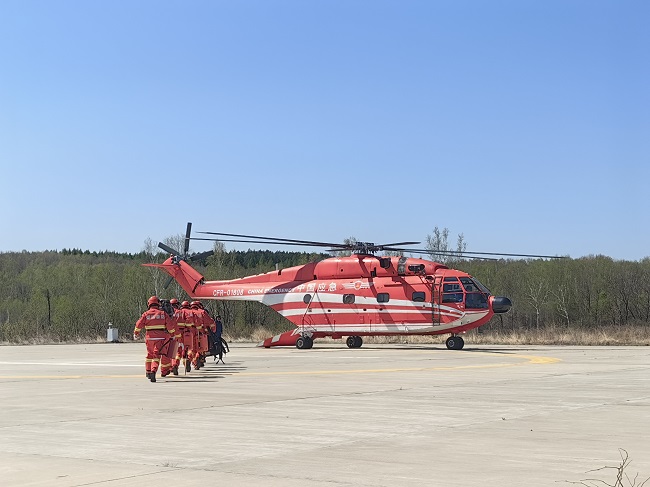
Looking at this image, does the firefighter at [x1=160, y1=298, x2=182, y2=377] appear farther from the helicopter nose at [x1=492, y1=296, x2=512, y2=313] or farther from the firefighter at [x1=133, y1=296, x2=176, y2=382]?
the helicopter nose at [x1=492, y1=296, x2=512, y2=313]

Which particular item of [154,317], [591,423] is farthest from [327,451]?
[154,317]

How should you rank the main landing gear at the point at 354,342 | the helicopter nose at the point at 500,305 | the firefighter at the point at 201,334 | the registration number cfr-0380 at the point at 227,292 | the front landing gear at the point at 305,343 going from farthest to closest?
the registration number cfr-0380 at the point at 227,292
the main landing gear at the point at 354,342
the front landing gear at the point at 305,343
the helicopter nose at the point at 500,305
the firefighter at the point at 201,334

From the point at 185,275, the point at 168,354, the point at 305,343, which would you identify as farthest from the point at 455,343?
the point at 168,354

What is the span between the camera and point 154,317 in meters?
20.2

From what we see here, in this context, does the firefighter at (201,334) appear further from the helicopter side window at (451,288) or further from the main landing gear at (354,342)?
the main landing gear at (354,342)

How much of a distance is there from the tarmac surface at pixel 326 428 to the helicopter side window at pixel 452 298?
13786mm

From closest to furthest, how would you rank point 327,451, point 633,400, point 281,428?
1. point 327,451
2. point 281,428
3. point 633,400

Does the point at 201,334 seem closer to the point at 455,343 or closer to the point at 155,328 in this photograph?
the point at 155,328

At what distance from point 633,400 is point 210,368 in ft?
43.0

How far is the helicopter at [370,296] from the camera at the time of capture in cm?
3591

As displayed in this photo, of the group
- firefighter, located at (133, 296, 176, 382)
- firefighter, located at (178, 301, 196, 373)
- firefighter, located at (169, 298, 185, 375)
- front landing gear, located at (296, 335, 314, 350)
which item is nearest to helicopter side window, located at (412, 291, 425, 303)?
front landing gear, located at (296, 335, 314, 350)

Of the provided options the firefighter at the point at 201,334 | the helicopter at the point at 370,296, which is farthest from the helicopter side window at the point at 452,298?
the firefighter at the point at 201,334

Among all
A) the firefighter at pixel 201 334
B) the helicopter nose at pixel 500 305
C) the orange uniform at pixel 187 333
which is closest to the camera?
the orange uniform at pixel 187 333

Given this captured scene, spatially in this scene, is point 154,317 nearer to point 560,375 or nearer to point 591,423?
point 560,375
